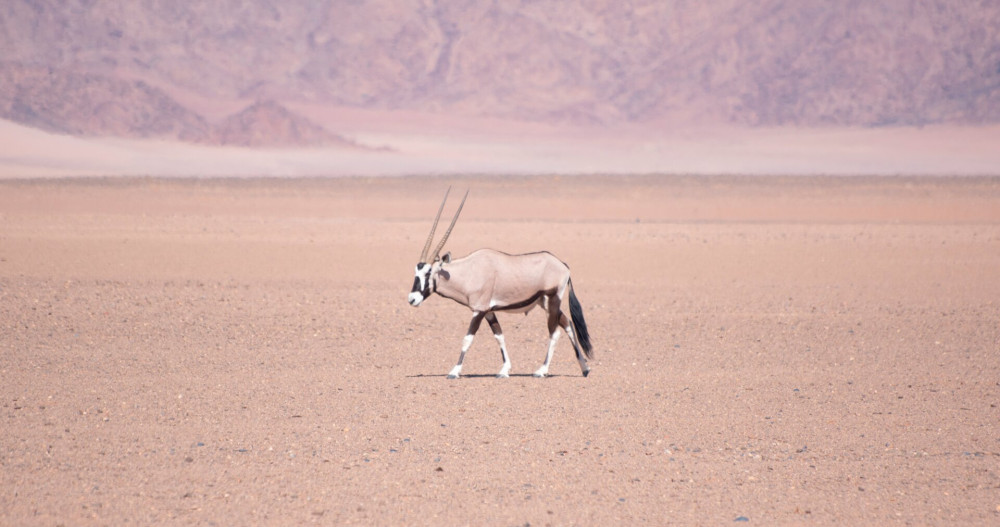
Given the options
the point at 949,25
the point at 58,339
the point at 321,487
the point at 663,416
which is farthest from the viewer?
the point at 949,25

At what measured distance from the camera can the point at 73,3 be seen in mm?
122500

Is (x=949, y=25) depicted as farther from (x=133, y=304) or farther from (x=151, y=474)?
(x=151, y=474)

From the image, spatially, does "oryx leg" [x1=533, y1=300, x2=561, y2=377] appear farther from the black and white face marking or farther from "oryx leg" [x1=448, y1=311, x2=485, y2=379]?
the black and white face marking

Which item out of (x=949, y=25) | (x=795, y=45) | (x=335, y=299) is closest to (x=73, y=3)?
(x=795, y=45)

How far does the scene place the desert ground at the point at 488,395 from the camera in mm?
7461

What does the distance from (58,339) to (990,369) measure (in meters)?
10.6

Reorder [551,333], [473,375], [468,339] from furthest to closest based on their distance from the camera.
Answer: [473,375], [551,333], [468,339]

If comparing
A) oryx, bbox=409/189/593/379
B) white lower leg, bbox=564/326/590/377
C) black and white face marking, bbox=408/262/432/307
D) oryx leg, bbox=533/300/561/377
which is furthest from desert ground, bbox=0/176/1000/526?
black and white face marking, bbox=408/262/432/307

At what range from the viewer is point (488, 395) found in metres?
10.6

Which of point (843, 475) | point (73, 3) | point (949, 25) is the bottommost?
point (843, 475)

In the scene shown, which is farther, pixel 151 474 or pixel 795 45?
pixel 795 45

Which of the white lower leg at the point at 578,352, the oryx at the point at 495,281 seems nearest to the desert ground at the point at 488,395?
the white lower leg at the point at 578,352

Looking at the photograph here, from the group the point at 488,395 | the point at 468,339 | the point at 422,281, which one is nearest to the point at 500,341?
the point at 468,339

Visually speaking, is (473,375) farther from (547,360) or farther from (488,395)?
(488,395)
